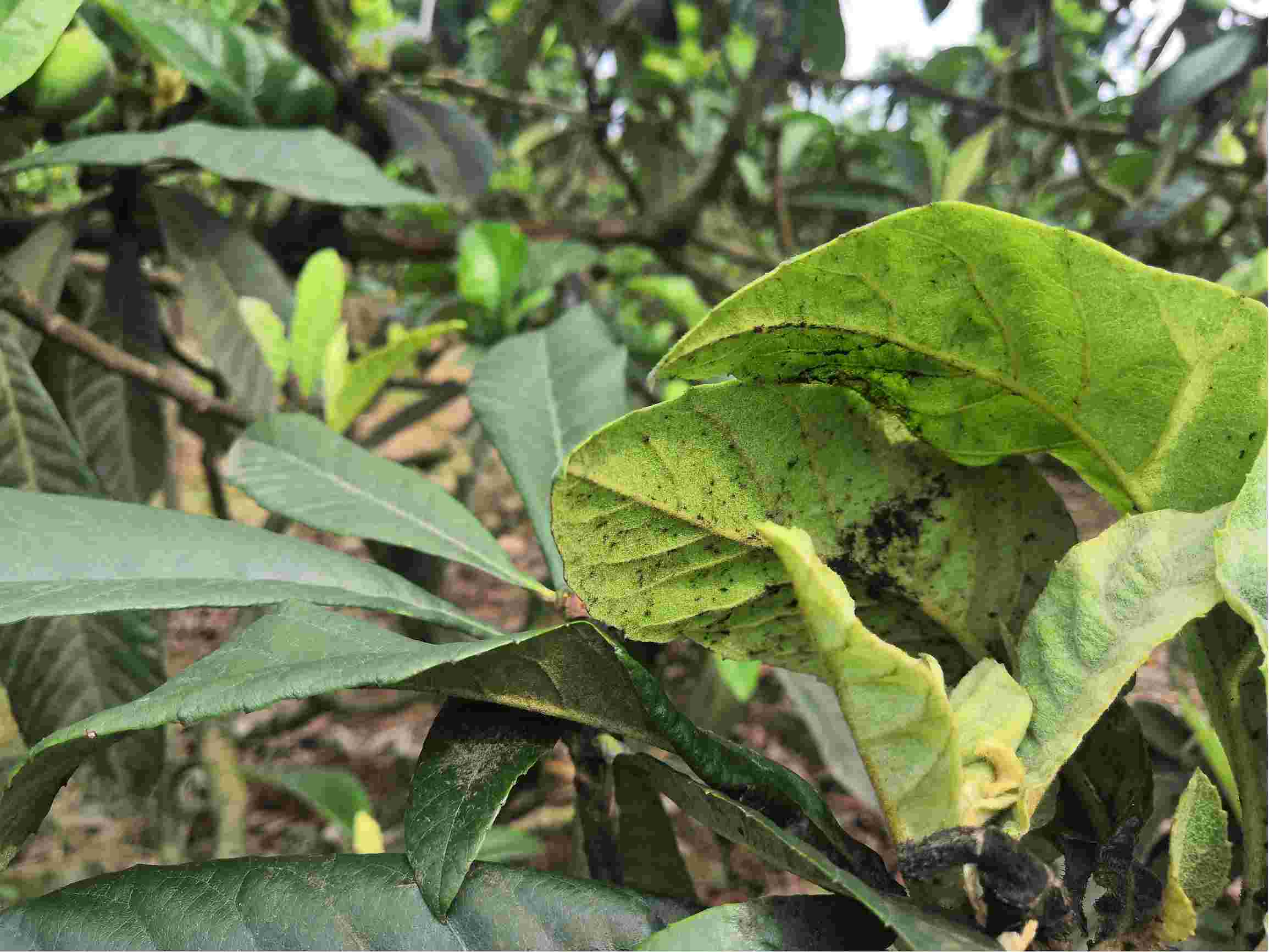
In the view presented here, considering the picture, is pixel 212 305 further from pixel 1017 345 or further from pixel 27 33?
pixel 1017 345

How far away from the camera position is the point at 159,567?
39 centimetres

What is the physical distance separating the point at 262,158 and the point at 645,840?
60 cm

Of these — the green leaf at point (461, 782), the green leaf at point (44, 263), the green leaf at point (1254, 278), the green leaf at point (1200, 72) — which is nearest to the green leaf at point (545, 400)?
the green leaf at point (461, 782)

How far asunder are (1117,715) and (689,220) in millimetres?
1235

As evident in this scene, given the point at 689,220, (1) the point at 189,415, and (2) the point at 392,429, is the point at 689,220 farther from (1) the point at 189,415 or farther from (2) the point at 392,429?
(1) the point at 189,415

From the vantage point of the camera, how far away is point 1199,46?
152 centimetres

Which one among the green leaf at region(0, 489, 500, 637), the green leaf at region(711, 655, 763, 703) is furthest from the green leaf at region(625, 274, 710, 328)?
the green leaf at region(0, 489, 500, 637)

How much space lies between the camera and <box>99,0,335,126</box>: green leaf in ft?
2.77

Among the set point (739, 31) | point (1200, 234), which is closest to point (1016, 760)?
point (1200, 234)

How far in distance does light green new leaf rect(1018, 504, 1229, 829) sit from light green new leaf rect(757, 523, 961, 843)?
0.11ft

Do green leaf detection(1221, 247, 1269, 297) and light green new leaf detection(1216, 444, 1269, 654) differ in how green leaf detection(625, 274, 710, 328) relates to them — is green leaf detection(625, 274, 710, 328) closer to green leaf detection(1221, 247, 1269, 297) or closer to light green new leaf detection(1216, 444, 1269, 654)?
green leaf detection(1221, 247, 1269, 297)

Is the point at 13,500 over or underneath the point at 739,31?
underneath

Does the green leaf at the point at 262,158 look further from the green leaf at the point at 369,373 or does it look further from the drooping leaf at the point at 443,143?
the drooping leaf at the point at 443,143

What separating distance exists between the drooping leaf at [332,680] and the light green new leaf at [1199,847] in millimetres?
174
